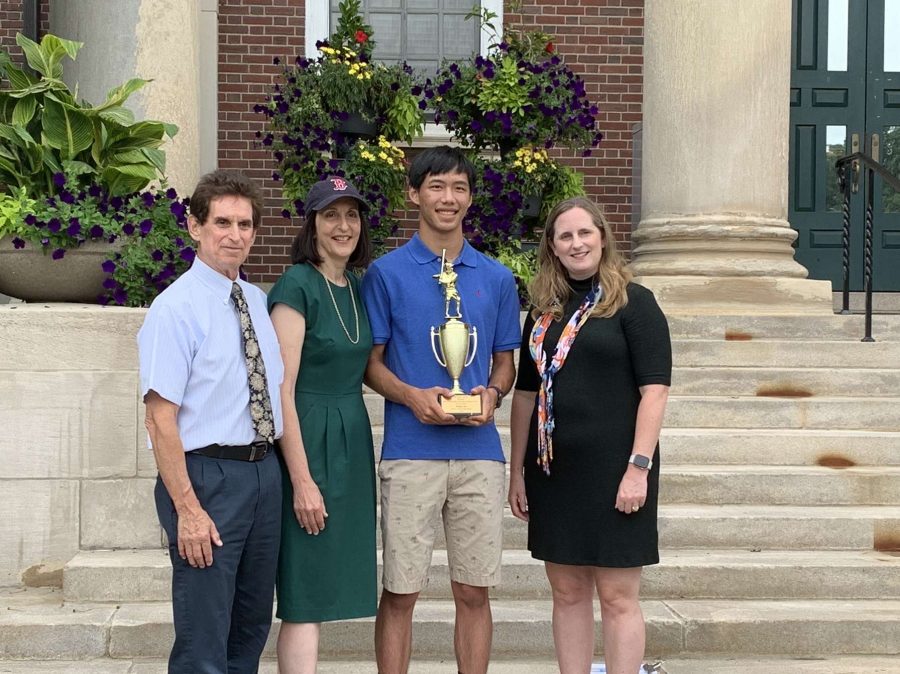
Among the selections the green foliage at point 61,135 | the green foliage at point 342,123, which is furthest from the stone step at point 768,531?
the green foliage at point 342,123

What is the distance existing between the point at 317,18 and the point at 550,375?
24.4 feet

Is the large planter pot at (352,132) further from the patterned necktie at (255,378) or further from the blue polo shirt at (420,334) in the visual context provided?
the patterned necktie at (255,378)

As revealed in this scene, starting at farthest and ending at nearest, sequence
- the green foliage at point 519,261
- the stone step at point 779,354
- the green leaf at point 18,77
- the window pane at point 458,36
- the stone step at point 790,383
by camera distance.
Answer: the window pane at point 458,36 → the green foliage at point 519,261 → the stone step at point 779,354 → the stone step at point 790,383 → the green leaf at point 18,77

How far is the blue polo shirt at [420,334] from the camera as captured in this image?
3961mm

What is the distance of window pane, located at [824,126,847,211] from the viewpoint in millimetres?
10039

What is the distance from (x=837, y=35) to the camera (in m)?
10.1

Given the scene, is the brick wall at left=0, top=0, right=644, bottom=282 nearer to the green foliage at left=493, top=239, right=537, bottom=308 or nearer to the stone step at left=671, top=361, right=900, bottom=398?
the green foliage at left=493, top=239, right=537, bottom=308

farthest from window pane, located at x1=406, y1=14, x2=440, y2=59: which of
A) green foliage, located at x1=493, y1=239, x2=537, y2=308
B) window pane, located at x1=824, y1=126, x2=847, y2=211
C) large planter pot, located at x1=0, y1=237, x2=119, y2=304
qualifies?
large planter pot, located at x1=0, y1=237, x2=119, y2=304

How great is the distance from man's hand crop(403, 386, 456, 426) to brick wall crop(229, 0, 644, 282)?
6780 mm

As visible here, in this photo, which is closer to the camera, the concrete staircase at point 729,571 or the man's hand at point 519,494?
the man's hand at point 519,494

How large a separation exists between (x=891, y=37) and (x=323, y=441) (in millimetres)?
8105

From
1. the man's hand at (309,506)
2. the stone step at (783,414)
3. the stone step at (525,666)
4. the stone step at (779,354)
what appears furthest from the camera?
the stone step at (779,354)

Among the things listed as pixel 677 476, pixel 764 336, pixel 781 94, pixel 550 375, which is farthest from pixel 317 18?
pixel 550 375

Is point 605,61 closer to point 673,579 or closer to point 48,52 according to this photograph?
point 48,52
